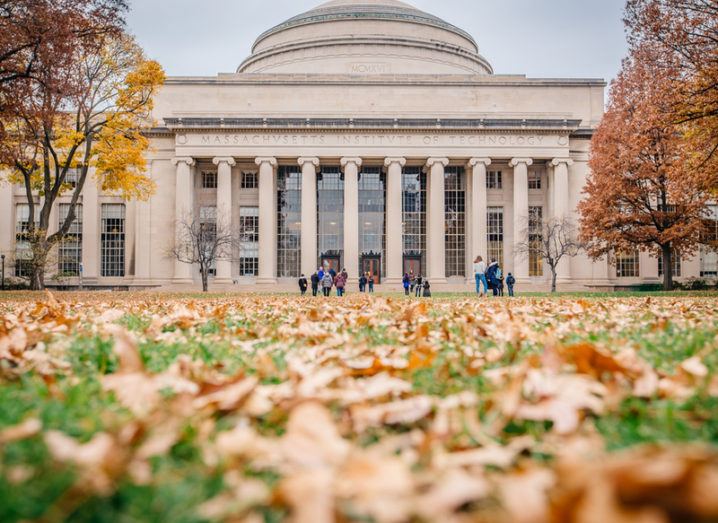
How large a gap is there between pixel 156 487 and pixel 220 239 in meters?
45.6

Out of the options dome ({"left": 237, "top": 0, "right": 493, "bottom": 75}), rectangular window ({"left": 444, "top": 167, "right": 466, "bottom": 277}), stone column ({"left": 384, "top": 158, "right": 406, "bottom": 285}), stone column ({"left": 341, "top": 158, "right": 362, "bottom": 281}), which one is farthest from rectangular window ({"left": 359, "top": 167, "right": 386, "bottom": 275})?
dome ({"left": 237, "top": 0, "right": 493, "bottom": 75})

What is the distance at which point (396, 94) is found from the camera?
5747cm

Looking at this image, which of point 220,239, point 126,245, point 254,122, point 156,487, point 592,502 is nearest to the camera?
point 592,502

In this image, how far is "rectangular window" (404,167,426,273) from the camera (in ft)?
190

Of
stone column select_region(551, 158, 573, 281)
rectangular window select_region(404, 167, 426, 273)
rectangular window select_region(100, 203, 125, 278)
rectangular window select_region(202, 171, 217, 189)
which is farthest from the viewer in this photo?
rectangular window select_region(202, 171, 217, 189)

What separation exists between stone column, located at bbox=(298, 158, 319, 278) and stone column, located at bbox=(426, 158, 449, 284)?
10.6 meters

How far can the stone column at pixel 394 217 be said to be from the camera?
176 ft

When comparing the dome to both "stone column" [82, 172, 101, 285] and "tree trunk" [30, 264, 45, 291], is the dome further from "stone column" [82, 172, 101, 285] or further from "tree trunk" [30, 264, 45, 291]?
"tree trunk" [30, 264, 45, 291]

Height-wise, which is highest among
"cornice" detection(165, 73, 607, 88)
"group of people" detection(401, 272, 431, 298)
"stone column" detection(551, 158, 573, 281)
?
"cornice" detection(165, 73, 607, 88)

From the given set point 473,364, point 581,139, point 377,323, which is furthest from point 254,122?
point 473,364

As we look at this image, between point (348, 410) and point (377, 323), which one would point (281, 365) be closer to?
point (348, 410)

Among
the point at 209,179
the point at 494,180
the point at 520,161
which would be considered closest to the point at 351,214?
the point at 494,180

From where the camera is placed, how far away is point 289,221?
57.4 m

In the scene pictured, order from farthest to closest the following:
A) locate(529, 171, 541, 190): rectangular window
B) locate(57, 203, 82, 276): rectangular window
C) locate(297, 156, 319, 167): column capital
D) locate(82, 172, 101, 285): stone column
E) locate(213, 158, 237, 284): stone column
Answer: locate(529, 171, 541, 190): rectangular window
locate(57, 203, 82, 276): rectangular window
locate(82, 172, 101, 285): stone column
locate(297, 156, 319, 167): column capital
locate(213, 158, 237, 284): stone column
